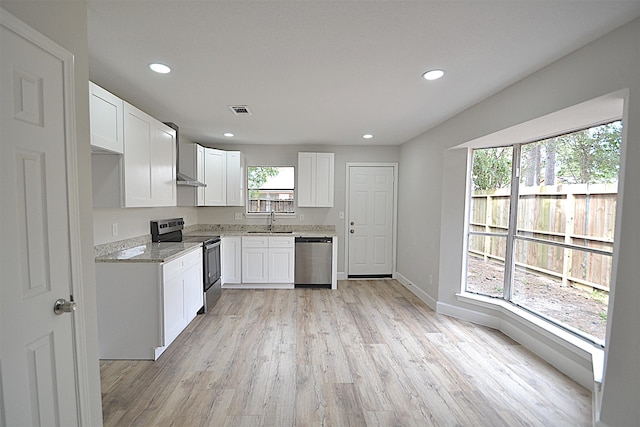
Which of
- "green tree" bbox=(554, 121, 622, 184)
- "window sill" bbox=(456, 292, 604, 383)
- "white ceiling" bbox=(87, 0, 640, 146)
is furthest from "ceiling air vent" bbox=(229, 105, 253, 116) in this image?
"window sill" bbox=(456, 292, 604, 383)

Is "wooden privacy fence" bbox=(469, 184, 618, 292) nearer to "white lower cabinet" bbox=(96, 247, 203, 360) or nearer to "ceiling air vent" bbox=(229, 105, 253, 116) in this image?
"ceiling air vent" bbox=(229, 105, 253, 116)

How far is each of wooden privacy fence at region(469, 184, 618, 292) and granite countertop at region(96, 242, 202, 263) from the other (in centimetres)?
328

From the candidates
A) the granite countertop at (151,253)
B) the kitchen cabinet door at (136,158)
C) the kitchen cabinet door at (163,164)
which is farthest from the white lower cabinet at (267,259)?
the kitchen cabinet door at (136,158)

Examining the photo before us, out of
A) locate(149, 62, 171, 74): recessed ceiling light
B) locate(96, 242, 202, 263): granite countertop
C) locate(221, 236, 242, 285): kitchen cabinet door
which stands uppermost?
locate(149, 62, 171, 74): recessed ceiling light

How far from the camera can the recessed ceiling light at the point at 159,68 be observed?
201cm

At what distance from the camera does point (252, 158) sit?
4.91 m

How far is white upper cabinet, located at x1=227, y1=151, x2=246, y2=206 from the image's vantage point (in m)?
4.57

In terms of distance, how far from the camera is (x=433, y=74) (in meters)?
2.11

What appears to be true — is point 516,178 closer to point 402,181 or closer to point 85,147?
point 402,181

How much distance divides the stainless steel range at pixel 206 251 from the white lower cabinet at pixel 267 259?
1.50 feet

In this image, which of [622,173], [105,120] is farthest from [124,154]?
[622,173]

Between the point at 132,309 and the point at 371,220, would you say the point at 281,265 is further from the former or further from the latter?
the point at 132,309

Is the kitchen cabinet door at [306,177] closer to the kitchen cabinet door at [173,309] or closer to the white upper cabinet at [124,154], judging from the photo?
the white upper cabinet at [124,154]

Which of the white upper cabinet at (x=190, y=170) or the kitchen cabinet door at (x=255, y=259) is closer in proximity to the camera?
the white upper cabinet at (x=190, y=170)
